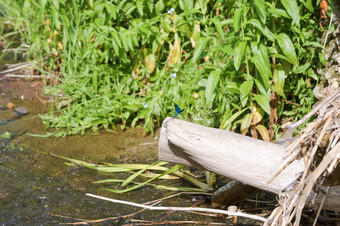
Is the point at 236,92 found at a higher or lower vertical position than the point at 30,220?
higher

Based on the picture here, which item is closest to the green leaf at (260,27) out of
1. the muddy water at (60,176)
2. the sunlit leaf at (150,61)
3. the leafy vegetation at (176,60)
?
the leafy vegetation at (176,60)

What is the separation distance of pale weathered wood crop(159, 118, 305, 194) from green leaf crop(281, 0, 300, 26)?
3.45 ft

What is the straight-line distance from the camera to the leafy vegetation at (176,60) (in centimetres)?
287

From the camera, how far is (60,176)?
322 cm

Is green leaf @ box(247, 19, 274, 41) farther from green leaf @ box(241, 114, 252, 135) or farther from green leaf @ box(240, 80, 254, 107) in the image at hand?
green leaf @ box(241, 114, 252, 135)

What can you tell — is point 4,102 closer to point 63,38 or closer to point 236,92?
point 63,38

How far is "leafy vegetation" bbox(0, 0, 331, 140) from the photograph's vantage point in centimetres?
287

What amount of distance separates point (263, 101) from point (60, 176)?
166 cm

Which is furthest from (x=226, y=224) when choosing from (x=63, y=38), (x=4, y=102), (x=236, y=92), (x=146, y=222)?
(x=4, y=102)

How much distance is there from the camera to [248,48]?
2.79 m

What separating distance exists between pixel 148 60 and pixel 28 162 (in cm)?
148

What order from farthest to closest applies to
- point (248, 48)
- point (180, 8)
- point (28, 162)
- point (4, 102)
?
1. point (4, 102)
2. point (180, 8)
3. point (28, 162)
4. point (248, 48)

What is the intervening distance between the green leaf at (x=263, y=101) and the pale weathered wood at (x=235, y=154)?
0.82 metres

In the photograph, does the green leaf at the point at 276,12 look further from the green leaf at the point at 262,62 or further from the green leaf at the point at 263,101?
the green leaf at the point at 263,101
